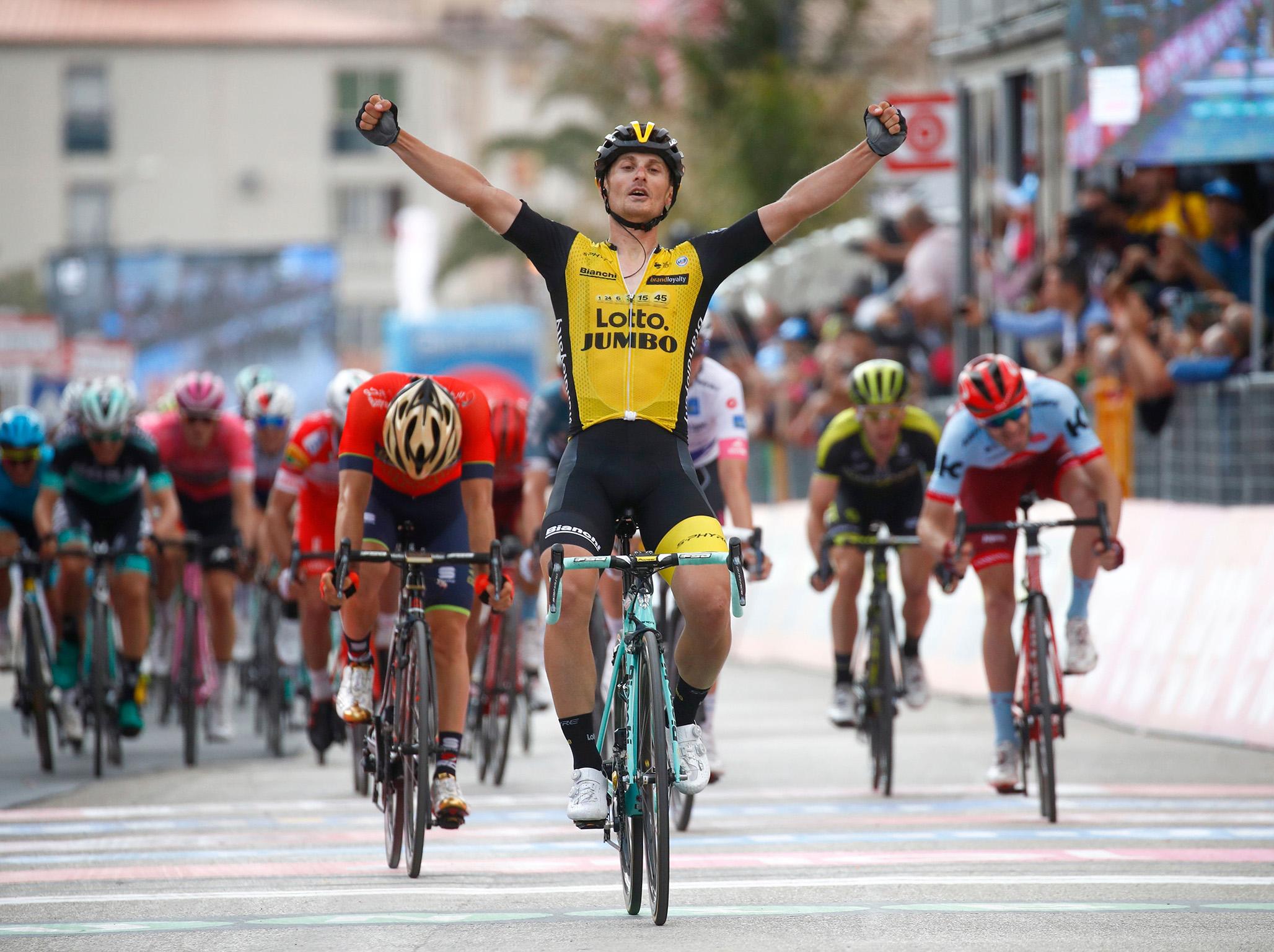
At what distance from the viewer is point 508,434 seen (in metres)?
13.2

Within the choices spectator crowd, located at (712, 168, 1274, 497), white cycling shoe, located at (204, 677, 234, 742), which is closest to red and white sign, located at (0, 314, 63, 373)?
spectator crowd, located at (712, 168, 1274, 497)

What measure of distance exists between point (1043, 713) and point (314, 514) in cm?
432

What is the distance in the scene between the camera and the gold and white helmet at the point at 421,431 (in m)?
9.36

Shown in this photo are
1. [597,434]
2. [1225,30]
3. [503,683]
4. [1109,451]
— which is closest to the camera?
[597,434]

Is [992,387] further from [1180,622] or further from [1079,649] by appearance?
[1180,622]

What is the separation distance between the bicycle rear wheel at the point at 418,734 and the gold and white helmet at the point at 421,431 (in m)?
0.65

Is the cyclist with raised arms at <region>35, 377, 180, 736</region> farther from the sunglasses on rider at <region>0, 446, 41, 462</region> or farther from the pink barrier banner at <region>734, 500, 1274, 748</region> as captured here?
the pink barrier banner at <region>734, 500, 1274, 748</region>

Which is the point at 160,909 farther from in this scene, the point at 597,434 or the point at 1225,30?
the point at 1225,30

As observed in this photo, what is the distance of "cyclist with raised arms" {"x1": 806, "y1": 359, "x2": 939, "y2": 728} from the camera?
1272 cm

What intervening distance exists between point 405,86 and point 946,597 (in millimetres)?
74582

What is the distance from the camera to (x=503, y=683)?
13016 mm

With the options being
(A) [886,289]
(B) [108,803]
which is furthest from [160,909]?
(A) [886,289]

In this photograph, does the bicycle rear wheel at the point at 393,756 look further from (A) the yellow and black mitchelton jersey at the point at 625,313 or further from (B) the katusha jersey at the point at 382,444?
(A) the yellow and black mitchelton jersey at the point at 625,313

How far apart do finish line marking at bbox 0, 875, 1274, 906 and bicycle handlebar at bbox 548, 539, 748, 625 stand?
1.31 m
